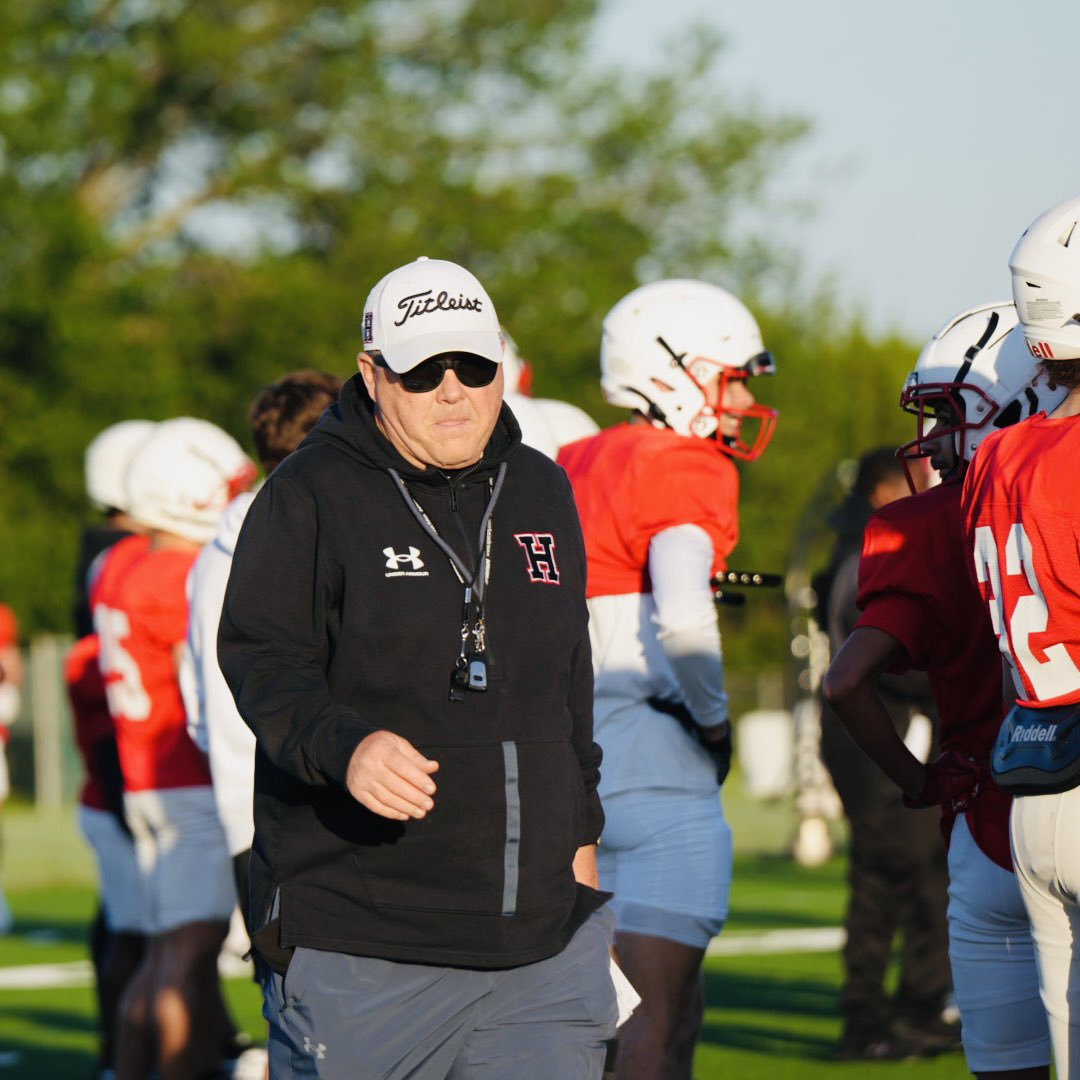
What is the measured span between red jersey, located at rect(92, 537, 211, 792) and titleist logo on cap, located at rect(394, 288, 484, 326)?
122 inches

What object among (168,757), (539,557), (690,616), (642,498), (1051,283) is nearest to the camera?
(539,557)

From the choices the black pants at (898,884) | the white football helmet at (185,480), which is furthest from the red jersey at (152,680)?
the black pants at (898,884)

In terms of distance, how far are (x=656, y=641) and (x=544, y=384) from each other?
28.8 meters

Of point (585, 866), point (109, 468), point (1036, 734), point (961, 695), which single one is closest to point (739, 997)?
point (109, 468)

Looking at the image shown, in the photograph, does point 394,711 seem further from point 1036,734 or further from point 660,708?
point 660,708

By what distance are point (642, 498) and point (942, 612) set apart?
48.1 inches

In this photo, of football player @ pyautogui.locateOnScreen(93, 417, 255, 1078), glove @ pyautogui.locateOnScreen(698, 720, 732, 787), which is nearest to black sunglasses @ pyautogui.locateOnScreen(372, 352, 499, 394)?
glove @ pyautogui.locateOnScreen(698, 720, 732, 787)

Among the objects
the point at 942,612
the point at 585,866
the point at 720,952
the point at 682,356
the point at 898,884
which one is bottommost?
the point at 720,952

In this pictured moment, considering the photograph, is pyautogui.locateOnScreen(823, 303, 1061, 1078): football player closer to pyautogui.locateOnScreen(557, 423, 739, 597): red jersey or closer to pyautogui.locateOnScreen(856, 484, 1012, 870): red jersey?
pyautogui.locateOnScreen(856, 484, 1012, 870): red jersey

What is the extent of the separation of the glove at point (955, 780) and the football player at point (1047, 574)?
49 centimetres

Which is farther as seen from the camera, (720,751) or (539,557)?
(720,751)

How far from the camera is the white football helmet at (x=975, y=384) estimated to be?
15.6ft

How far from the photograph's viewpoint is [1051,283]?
4.12 meters

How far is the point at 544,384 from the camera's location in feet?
112
